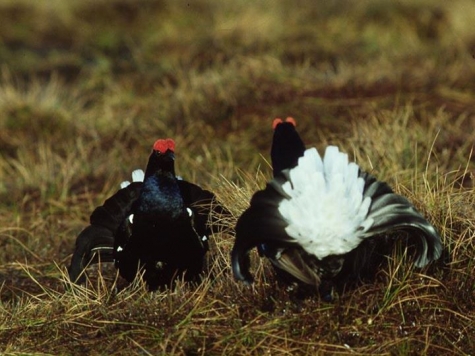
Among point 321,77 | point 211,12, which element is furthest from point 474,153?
point 211,12

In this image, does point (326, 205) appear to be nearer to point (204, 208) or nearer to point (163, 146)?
point (163, 146)

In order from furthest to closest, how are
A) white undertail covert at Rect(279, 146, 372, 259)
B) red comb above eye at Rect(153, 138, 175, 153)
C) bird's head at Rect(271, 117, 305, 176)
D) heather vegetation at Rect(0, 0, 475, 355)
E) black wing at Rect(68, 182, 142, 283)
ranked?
black wing at Rect(68, 182, 142, 283)
red comb above eye at Rect(153, 138, 175, 153)
bird's head at Rect(271, 117, 305, 176)
heather vegetation at Rect(0, 0, 475, 355)
white undertail covert at Rect(279, 146, 372, 259)

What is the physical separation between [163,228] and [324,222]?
3.54 feet

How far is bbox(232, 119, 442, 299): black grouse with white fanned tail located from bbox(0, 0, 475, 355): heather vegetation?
0.16 m

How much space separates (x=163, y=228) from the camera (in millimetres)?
3955

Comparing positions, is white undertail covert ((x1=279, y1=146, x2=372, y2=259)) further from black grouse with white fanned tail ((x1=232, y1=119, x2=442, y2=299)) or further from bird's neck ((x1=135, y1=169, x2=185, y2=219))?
bird's neck ((x1=135, y1=169, x2=185, y2=219))

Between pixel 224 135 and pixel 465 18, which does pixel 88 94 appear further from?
pixel 465 18

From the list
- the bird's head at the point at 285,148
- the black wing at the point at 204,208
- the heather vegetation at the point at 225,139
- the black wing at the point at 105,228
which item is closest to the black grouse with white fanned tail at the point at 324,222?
the heather vegetation at the point at 225,139

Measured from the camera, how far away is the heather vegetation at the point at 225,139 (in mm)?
3369

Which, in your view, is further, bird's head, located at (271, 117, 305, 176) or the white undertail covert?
bird's head, located at (271, 117, 305, 176)

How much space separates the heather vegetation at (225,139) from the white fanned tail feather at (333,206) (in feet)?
1.04

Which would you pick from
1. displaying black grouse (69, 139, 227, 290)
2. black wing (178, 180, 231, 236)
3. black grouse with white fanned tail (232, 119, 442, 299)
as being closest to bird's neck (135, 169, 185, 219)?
displaying black grouse (69, 139, 227, 290)

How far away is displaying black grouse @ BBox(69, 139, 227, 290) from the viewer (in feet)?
12.9

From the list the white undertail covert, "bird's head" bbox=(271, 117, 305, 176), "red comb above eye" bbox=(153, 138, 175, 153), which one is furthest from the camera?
"red comb above eye" bbox=(153, 138, 175, 153)
